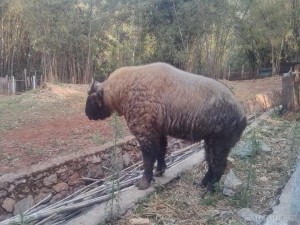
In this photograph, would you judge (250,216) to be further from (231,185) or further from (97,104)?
(97,104)

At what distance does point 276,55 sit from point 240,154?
20.7 m

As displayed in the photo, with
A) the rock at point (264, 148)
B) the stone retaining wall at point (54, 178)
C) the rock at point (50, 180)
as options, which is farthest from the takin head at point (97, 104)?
the rock at point (264, 148)

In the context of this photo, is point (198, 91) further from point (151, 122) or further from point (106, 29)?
point (106, 29)

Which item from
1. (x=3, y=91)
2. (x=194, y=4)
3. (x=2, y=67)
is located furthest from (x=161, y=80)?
(x=2, y=67)

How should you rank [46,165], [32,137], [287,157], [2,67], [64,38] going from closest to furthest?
1. [46,165]
2. [287,157]
3. [32,137]
4. [64,38]
5. [2,67]

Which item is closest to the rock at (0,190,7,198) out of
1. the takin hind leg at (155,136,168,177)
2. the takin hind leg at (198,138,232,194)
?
the takin hind leg at (155,136,168,177)

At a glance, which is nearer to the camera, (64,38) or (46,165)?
(46,165)

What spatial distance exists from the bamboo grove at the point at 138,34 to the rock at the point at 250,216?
50.6 feet

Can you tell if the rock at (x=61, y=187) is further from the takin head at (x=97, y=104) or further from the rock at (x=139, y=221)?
the rock at (x=139, y=221)

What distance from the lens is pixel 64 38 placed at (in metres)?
20.6

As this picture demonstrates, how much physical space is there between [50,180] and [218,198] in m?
2.38

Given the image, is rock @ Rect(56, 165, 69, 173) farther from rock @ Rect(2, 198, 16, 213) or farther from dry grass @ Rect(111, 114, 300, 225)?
dry grass @ Rect(111, 114, 300, 225)

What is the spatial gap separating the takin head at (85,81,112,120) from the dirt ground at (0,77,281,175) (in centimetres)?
132

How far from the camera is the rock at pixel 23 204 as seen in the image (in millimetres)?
4863
